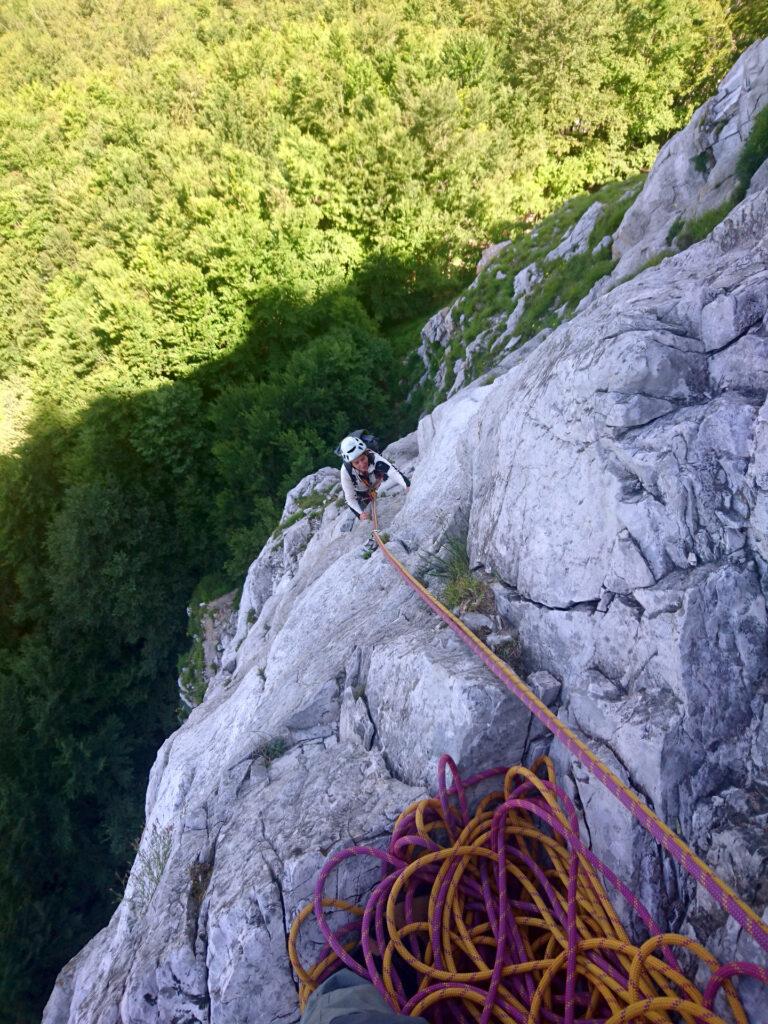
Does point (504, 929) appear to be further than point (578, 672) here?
No

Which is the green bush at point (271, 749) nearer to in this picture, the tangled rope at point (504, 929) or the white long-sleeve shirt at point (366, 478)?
the tangled rope at point (504, 929)

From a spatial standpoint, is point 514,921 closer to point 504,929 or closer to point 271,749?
point 504,929

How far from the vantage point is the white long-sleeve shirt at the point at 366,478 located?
8.87m

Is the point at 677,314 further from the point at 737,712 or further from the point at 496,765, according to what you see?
the point at 496,765

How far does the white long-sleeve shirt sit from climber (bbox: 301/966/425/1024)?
254 inches

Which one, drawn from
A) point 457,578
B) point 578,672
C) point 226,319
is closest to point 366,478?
point 457,578

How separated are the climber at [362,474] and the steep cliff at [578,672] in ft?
9.28

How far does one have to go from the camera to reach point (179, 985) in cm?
387

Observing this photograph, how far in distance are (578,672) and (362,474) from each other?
5.78m

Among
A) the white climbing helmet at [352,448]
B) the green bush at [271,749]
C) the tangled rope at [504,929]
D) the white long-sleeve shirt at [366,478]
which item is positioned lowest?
the tangled rope at [504,929]

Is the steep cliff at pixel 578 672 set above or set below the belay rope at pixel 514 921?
above

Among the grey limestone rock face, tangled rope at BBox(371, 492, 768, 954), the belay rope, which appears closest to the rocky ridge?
the grey limestone rock face

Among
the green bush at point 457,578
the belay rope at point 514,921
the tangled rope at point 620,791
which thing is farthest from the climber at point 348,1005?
the green bush at point 457,578

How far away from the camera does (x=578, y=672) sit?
3871 mm
